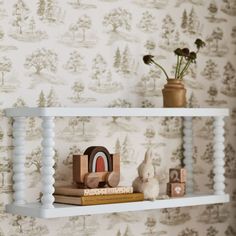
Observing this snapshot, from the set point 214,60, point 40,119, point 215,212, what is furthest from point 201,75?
point 40,119

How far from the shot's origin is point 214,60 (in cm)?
321

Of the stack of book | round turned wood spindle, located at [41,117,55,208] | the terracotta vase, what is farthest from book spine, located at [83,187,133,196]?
the terracotta vase

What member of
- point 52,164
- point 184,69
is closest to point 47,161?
point 52,164

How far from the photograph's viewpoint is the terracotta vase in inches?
111

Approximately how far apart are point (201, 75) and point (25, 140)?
968 mm

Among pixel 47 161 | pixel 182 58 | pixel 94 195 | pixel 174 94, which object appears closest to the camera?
pixel 47 161

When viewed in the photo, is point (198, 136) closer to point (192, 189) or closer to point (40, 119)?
point (192, 189)

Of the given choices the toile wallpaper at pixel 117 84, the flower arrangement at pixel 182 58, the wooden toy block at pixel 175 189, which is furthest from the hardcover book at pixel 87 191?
the flower arrangement at pixel 182 58

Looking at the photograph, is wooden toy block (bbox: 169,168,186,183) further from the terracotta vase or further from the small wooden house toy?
the terracotta vase

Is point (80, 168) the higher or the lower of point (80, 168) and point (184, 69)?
the lower

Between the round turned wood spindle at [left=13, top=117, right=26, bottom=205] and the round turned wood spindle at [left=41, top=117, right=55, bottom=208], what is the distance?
0.15 meters

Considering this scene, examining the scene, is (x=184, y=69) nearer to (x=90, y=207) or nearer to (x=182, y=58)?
(x=182, y=58)

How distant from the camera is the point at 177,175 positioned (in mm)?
2873

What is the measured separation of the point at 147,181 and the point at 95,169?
0.23 metres
